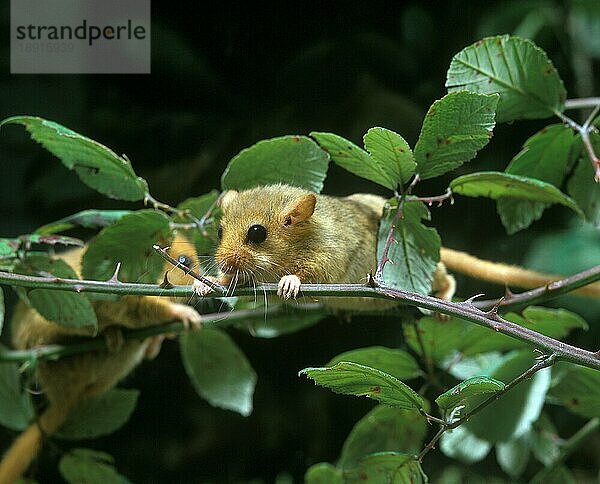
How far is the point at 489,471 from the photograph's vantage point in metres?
1.75

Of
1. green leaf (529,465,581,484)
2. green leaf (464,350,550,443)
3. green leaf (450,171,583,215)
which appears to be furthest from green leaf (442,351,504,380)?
green leaf (450,171,583,215)

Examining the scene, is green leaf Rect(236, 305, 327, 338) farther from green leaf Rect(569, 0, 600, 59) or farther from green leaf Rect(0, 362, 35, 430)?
green leaf Rect(569, 0, 600, 59)

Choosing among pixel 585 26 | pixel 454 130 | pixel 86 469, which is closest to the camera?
pixel 454 130

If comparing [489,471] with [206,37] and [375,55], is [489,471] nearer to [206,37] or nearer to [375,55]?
[375,55]

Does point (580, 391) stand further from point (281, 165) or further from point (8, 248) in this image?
point (8, 248)

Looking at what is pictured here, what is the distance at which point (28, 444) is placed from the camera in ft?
4.72

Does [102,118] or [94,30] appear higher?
[94,30]

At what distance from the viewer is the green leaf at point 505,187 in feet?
3.23

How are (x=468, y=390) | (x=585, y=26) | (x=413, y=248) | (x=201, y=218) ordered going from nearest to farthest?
(x=468, y=390) < (x=413, y=248) < (x=201, y=218) < (x=585, y=26)

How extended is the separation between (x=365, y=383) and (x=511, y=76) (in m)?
0.58

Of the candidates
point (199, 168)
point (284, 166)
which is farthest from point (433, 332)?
point (199, 168)

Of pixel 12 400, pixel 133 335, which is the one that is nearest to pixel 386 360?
pixel 133 335

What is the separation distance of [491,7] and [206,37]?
63 centimetres

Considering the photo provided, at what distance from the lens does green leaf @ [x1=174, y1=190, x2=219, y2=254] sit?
1.17 metres
